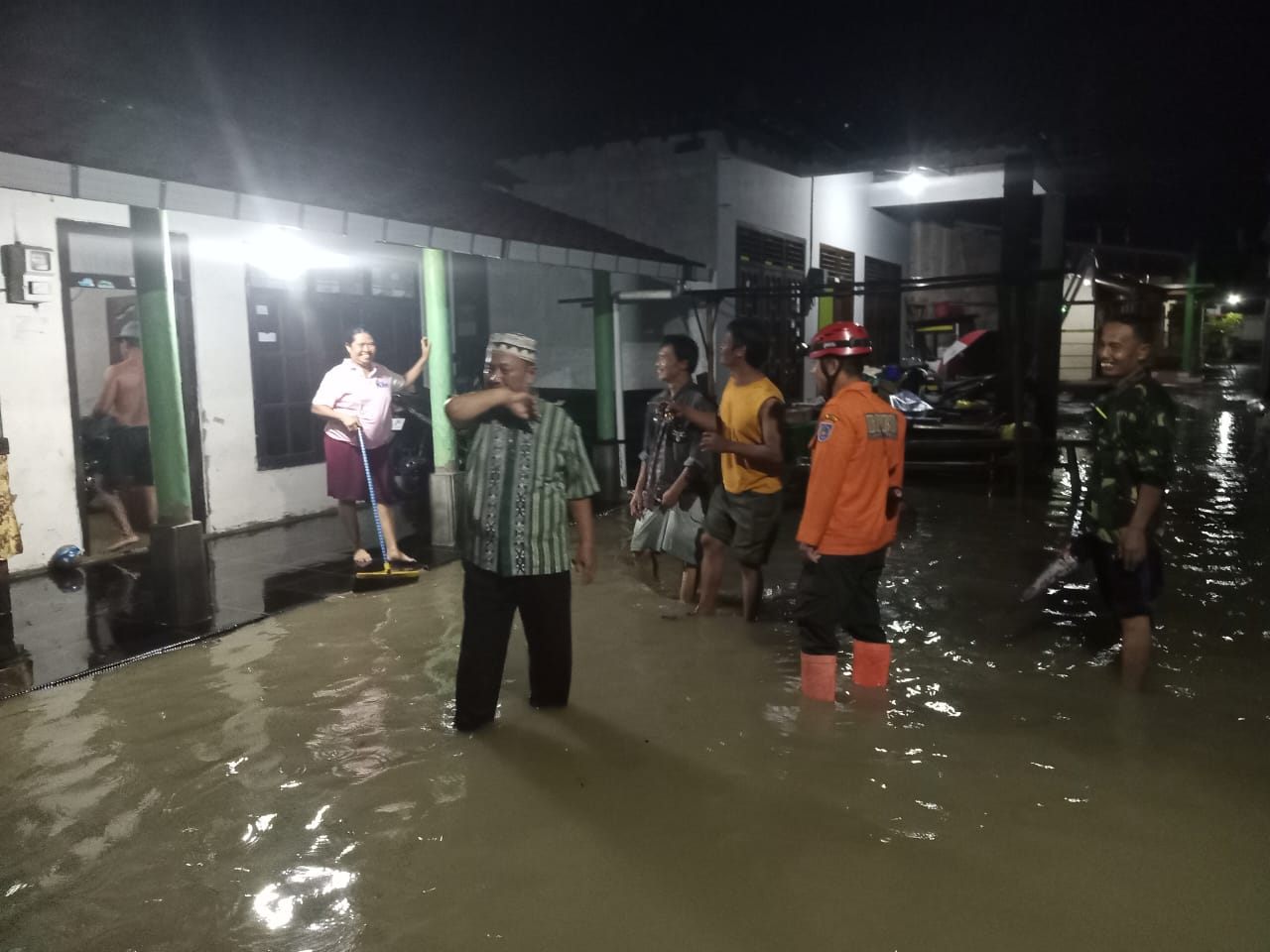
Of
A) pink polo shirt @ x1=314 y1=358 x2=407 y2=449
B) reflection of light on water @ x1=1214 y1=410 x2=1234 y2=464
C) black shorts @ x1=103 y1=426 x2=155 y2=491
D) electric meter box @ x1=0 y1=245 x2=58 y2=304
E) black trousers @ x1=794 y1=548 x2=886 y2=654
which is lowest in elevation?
reflection of light on water @ x1=1214 y1=410 x2=1234 y2=464

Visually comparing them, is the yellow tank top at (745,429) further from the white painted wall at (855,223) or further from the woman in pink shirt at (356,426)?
the white painted wall at (855,223)

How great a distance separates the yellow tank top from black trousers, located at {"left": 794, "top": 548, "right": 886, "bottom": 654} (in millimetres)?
1020

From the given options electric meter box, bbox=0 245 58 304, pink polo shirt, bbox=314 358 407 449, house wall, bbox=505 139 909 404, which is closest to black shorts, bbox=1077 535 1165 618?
pink polo shirt, bbox=314 358 407 449

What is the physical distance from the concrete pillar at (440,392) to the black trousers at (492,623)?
403cm

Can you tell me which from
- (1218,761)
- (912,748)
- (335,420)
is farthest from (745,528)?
(335,420)

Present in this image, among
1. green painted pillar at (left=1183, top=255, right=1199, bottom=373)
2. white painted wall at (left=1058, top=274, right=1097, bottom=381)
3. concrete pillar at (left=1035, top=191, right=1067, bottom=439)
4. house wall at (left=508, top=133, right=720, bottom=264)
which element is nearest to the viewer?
house wall at (left=508, top=133, right=720, bottom=264)

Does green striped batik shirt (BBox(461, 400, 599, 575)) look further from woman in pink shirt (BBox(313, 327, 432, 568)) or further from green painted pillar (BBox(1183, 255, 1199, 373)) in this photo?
green painted pillar (BBox(1183, 255, 1199, 373))

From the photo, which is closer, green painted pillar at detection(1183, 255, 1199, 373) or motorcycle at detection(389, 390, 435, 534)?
motorcycle at detection(389, 390, 435, 534)

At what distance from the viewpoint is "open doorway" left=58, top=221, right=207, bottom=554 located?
7.62 metres

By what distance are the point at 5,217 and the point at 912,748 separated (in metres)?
7.38

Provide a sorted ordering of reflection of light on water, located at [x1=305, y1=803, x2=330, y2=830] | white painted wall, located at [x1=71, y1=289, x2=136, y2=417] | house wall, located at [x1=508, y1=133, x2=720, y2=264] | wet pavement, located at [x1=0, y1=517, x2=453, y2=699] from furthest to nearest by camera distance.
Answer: house wall, located at [x1=508, y1=133, x2=720, y2=264], white painted wall, located at [x1=71, y1=289, x2=136, y2=417], wet pavement, located at [x1=0, y1=517, x2=453, y2=699], reflection of light on water, located at [x1=305, y1=803, x2=330, y2=830]

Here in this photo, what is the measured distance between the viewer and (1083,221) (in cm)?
2267

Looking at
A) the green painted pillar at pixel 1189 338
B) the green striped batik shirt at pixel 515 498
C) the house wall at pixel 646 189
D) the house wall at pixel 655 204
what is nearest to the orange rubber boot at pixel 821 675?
the green striped batik shirt at pixel 515 498

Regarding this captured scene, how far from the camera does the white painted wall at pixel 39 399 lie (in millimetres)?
7137
